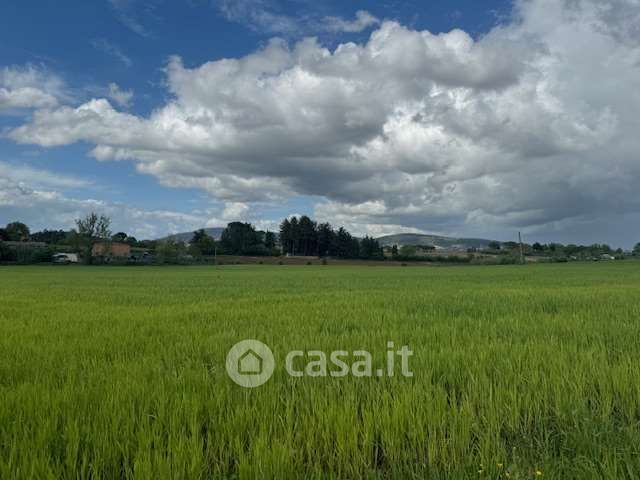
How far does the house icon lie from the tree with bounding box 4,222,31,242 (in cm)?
14001

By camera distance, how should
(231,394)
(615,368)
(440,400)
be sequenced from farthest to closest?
(615,368), (231,394), (440,400)

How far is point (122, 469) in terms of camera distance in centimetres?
224

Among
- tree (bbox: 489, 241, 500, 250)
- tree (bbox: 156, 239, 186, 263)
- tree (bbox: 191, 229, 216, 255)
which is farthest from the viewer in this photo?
tree (bbox: 489, 241, 500, 250)

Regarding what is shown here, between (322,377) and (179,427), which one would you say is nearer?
(179,427)

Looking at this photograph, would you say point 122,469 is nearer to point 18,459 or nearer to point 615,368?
point 18,459

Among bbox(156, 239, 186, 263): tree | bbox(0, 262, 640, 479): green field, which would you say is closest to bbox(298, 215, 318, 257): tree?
bbox(156, 239, 186, 263): tree

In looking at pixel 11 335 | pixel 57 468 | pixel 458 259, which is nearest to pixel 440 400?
pixel 57 468

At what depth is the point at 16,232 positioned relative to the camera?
11762 cm

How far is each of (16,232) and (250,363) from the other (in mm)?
143956

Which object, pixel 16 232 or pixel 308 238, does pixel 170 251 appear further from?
pixel 16 232

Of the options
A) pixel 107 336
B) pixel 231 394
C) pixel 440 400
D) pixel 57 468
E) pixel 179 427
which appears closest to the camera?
pixel 57 468

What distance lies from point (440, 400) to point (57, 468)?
2.39 m

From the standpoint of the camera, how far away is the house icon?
3.89m

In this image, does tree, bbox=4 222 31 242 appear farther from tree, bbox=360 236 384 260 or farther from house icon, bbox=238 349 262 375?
house icon, bbox=238 349 262 375
